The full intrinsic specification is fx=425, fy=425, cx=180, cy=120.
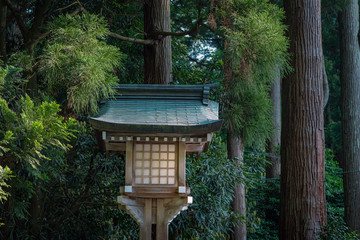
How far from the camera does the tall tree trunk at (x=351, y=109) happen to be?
7652 mm

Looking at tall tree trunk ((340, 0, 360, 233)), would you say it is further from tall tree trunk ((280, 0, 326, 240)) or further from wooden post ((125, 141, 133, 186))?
wooden post ((125, 141, 133, 186))

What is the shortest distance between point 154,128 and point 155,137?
0.48 feet

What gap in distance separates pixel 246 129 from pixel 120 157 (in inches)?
68.2

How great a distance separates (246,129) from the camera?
19.0ft

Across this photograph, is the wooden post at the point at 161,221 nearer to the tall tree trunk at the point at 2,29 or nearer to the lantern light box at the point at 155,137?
the lantern light box at the point at 155,137

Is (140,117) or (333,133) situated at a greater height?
(140,117)

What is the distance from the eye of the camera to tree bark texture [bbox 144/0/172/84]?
5988mm

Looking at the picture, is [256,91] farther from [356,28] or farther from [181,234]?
[356,28]

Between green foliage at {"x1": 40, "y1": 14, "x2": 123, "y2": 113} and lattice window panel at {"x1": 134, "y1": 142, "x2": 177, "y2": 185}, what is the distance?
654 mm

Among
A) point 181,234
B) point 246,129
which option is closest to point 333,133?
point 246,129

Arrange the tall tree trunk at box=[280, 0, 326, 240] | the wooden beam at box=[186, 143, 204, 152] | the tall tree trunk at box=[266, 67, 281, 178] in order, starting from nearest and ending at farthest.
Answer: the wooden beam at box=[186, 143, 204, 152]
the tall tree trunk at box=[280, 0, 326, 240]
the tall tree trunk at box=[266, 67, 281, 178]

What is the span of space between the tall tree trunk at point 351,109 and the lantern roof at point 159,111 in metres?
4.56

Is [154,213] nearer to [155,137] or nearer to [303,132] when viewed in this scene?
[155,137]

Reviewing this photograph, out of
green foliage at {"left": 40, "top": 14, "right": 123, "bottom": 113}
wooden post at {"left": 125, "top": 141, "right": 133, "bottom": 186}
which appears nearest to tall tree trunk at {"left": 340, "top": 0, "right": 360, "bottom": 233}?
wooden post at {"left": 125, "top": 141, "right": 133, "bottom": 186}
